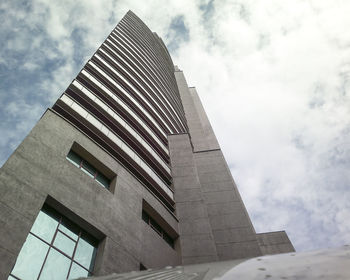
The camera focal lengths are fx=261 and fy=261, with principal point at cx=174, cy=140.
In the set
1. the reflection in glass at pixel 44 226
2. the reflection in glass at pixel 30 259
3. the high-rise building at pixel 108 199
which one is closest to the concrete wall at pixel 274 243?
the high-rise building at pixel 108 199

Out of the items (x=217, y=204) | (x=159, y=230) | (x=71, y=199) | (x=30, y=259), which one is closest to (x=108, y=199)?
(x=71, y=199)

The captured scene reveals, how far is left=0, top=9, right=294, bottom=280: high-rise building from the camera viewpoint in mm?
9516

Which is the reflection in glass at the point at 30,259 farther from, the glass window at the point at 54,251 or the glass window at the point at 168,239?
the glass window at the point at 168,239

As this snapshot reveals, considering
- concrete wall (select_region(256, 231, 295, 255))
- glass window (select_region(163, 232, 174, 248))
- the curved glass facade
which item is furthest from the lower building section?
concrete wall (select_region(256, 231, 295, 255))

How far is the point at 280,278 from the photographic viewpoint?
270cm

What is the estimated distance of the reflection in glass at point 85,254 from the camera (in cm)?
1046

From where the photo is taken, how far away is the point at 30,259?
8758mm

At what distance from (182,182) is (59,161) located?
9931mm

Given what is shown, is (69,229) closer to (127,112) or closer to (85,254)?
(85,254)

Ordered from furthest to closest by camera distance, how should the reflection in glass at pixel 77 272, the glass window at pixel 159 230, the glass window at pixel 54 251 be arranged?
the glass window at pixel 159 230, the reflection in glass at pixel 77 272, the glass window at pixel 54 251

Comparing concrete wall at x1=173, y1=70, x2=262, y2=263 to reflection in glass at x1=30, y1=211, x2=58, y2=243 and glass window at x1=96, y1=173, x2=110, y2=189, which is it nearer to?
glass window at x1=96, y1=173, x2=110, y2=189

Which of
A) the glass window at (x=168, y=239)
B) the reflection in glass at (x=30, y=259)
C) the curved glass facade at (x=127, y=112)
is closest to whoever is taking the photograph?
the reflection in glass at (x=30, y=259)

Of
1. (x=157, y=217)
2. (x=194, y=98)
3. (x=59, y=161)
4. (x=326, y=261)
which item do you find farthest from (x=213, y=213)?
(x=194, y=98)

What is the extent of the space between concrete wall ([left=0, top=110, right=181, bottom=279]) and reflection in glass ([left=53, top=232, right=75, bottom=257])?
92 centimetres
